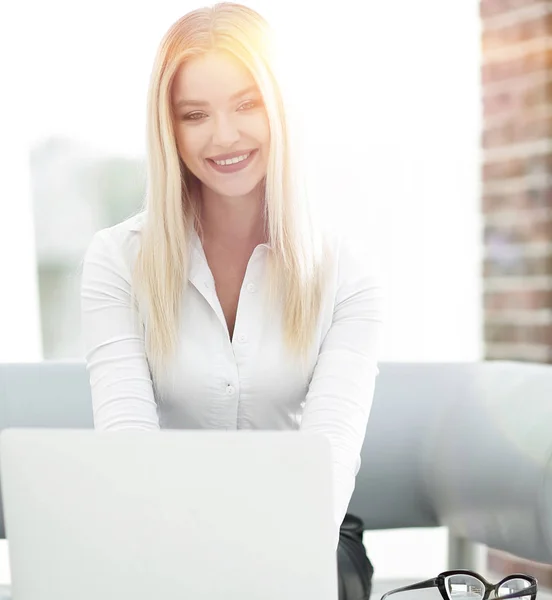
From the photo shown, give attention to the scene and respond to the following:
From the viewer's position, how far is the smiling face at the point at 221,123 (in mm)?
1434

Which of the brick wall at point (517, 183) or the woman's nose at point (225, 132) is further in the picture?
the brick wall at point (517, 183)

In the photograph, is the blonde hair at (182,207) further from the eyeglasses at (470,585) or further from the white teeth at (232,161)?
the eyeglasses at (470,585)

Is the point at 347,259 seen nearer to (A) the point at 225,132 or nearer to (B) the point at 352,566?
(A) the point at 225,132

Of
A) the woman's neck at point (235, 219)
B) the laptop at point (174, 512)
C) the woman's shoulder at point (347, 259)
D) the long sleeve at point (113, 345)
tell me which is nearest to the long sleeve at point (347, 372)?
the woman's shoulder at point (347, 259)

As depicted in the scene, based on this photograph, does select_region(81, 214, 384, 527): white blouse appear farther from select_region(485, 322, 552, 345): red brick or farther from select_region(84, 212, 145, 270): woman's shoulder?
select_region(485, 322, 552, 345): red brick

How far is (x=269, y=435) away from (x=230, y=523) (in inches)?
3.8

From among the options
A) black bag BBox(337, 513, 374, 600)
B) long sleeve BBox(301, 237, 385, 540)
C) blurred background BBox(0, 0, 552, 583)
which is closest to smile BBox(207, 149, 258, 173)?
long sleeve BBox(301, 237, 385, 540)

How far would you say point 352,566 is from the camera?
1398mm

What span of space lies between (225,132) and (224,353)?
373mm

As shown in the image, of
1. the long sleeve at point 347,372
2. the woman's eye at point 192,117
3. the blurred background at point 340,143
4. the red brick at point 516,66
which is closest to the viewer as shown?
the long sleeve at point 347,372

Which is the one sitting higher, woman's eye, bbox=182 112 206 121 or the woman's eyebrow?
the woman's eyebrow

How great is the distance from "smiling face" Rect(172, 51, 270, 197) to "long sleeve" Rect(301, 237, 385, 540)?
24cm

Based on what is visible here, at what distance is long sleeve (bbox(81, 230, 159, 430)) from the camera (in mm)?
1424

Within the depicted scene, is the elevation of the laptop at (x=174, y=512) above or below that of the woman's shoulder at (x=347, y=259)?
below
